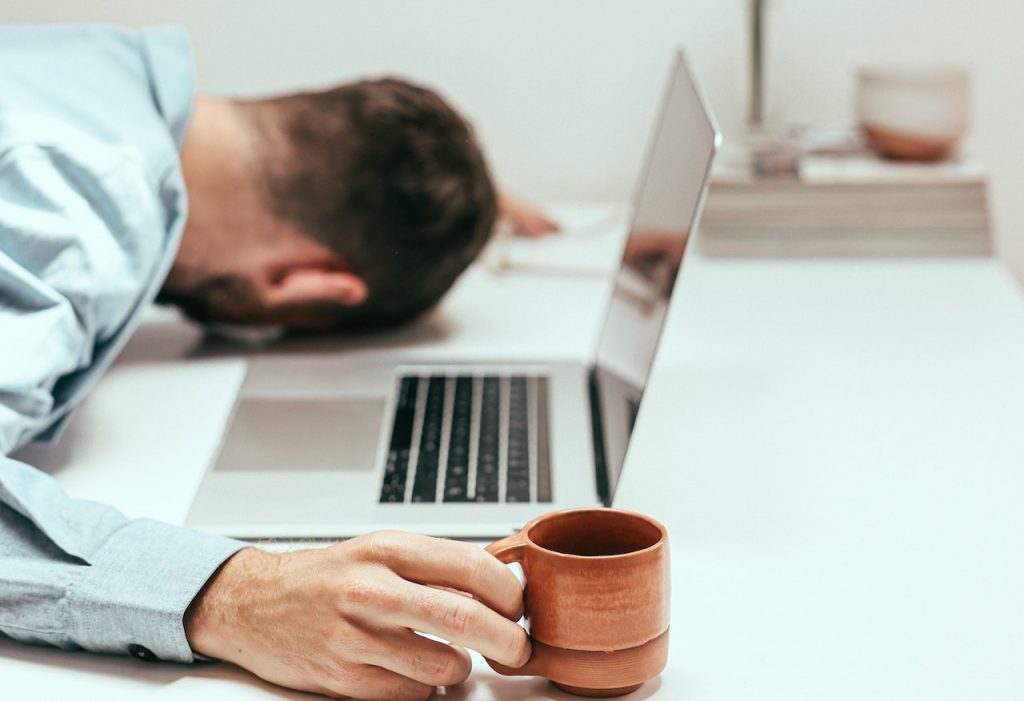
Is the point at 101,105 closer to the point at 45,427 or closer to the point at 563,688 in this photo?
the point at 45,427

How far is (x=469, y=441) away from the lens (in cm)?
103

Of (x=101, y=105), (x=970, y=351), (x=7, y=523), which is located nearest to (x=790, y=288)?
(x=970, y=351)

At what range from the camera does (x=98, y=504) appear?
2.63ft

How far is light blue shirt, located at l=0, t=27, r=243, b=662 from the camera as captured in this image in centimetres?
72

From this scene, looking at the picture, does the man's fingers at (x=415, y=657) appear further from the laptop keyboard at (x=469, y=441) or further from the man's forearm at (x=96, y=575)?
the laptop keyboard at (x=469, y=441)

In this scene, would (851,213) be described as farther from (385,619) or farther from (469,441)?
(385,619)

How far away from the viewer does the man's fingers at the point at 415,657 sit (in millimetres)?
655

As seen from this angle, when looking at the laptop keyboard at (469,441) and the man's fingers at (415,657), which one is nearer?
the man's fingers at (415,657)

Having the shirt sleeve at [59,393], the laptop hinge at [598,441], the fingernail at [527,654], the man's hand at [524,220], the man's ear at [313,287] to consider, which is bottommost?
the man's hand at [524,220]

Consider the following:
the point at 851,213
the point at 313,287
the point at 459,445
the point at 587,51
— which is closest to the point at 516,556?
the point at 459,445

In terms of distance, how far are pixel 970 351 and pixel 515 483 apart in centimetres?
53

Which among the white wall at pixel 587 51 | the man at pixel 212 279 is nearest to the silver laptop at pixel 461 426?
the man at pixel 212 279

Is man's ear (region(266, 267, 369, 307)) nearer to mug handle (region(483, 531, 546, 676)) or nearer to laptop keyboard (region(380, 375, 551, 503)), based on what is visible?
laptop keyboard (region(380, 375, 551, 503))

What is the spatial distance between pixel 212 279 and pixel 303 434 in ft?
0.88
